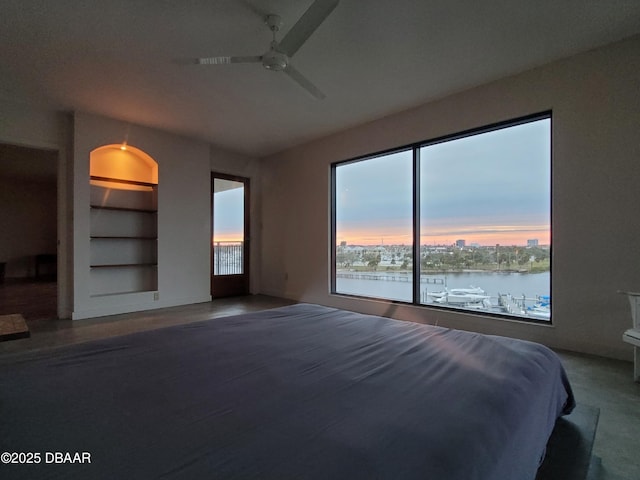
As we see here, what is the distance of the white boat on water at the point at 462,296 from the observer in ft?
11.9

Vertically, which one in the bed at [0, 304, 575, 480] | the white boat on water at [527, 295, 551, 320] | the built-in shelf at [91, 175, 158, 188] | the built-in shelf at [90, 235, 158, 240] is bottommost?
the white boat on water at [527, 295, 551, 320]

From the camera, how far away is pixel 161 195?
16.2 ft

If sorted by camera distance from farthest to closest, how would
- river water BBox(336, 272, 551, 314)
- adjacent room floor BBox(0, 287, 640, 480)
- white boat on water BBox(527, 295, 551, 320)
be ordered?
river water BBox(336, 272, 551, 314) → white boat on water BBox(527, 295, 551, 320) → adjacent room floor BBox(0, 287, 640, 480)

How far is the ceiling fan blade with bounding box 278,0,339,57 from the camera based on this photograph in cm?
194

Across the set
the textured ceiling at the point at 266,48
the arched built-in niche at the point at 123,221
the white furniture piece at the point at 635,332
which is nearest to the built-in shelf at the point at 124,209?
the arched built-in niche at the point at 123,221

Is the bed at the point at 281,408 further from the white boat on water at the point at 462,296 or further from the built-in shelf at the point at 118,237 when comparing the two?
the built-in shelf at the point at 118,237

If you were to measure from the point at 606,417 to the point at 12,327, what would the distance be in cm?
339

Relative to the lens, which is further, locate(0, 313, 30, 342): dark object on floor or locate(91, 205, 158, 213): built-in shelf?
locate(91, 205, 158, 213): built-in shelf

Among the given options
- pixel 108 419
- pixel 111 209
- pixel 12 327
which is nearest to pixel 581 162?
pixel 108 419

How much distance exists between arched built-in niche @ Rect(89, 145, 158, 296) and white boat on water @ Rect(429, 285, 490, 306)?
4.30 m

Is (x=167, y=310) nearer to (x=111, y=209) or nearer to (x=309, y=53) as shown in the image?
(x=111, y=209)

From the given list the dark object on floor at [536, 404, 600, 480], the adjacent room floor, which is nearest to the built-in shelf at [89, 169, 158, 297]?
the adjacent room floor

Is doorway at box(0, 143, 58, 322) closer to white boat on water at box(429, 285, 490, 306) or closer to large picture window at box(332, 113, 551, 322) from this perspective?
large picture window at box(332, 113, 551, 322)

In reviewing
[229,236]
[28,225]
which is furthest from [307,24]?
[28,225]
